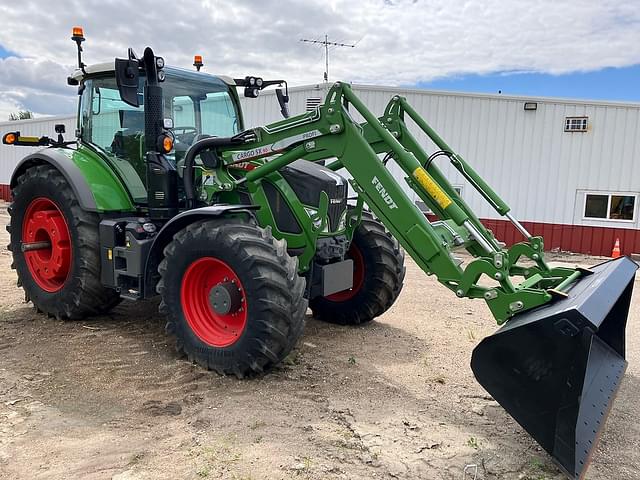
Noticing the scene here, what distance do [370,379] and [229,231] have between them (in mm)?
1580

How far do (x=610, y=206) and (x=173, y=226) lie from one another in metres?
11.2

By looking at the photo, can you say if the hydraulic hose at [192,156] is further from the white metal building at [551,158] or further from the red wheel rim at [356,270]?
the white metal building at [551,158]

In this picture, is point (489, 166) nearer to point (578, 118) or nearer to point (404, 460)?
point (578, 118)

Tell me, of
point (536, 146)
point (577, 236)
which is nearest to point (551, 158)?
point (536, 146)

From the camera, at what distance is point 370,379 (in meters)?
4.39

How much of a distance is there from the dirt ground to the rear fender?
638mm

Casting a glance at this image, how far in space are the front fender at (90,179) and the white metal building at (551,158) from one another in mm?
8425

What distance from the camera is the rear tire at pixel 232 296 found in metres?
3.99

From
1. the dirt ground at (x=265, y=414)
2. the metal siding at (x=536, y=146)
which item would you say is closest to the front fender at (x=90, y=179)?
the dirt ground at (x=265, y=414)

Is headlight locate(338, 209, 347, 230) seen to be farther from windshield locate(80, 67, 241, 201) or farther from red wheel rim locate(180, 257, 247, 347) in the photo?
windshield locate(80, 67, 241, 201)

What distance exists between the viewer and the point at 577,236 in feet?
42.0

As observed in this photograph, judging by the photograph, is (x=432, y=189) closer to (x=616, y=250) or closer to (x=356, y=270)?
(x=356, y=270)

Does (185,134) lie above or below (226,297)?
above

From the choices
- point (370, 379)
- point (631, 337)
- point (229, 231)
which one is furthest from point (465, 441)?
point (631, 337)
